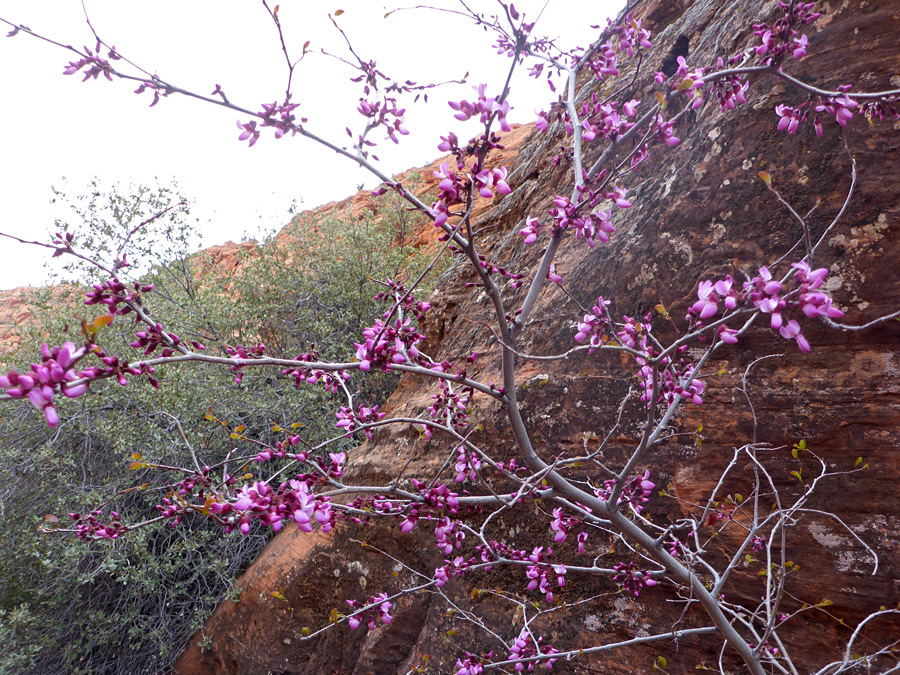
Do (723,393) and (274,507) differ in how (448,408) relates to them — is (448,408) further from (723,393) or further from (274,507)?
(723,393)

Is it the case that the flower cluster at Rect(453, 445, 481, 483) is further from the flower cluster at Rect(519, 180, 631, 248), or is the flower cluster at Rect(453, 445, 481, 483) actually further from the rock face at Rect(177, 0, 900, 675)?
the flower cluster at Rect(519, 180, 631, 248)

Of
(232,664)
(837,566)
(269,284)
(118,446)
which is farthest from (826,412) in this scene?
(269,284)

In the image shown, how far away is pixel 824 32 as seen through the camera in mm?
2594

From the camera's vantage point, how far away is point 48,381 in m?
1.11

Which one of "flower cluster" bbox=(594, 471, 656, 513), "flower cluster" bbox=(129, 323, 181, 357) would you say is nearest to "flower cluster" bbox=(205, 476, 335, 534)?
"flower cluster" bbox=(129, 323, 181, 357)

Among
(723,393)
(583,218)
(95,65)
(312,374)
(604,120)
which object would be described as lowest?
(723,393)

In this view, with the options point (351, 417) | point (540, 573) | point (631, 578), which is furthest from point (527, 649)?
point (351, 417)

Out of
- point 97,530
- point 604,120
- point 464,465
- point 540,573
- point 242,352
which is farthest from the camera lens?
point 540,573

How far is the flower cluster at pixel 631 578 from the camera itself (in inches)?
89.0

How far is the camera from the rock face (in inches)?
86.0

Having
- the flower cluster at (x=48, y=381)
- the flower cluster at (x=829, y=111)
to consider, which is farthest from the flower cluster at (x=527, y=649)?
the flower cluster at (x=829, y=111)

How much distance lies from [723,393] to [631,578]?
3.44 feet

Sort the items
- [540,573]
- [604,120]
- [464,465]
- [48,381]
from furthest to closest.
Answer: [540,573] < [464,465] < [604,120] < [48,381]

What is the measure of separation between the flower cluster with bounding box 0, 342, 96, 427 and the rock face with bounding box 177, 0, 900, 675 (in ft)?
3.44
